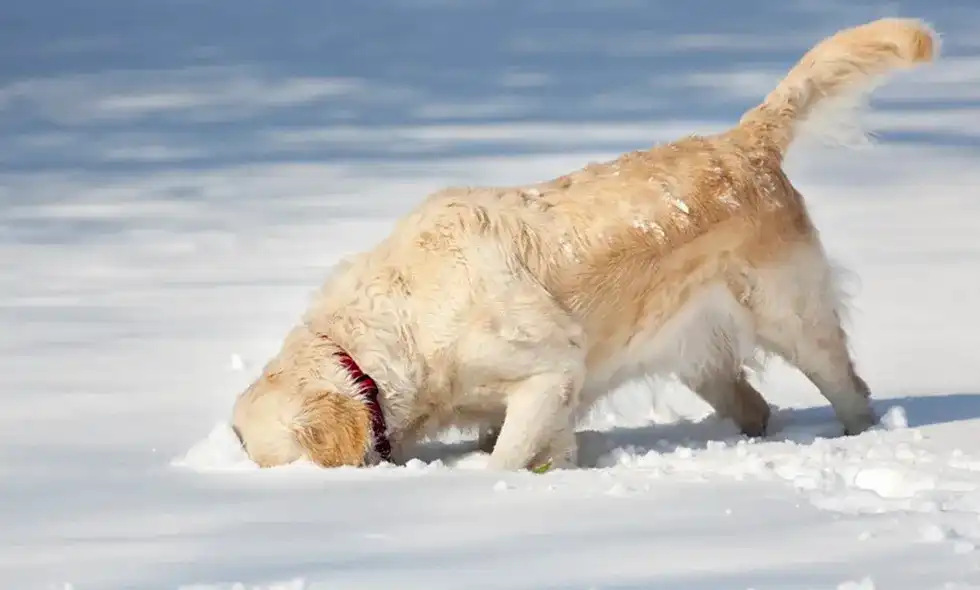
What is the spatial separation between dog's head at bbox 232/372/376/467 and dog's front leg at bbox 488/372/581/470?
0.36 m

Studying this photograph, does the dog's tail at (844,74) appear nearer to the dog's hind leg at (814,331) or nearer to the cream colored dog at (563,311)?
the cream colored dog at (563,311)

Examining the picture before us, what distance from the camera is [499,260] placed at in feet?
15.5

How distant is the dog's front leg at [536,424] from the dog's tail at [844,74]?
1.17 metres

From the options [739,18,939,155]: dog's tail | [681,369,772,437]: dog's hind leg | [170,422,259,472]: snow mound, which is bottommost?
[681,369,772,437]: dog's hind leg

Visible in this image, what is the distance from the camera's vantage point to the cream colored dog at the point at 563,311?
4.62 m

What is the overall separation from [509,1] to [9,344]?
1488cm

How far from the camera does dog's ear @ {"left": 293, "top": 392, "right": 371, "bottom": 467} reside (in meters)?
4.47

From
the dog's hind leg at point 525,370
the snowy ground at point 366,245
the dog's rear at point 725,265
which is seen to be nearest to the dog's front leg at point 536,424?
the dog's hind leg at point 525,370

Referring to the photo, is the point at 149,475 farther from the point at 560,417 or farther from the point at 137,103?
the point at 137,103

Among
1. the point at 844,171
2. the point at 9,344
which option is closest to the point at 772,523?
the point at 9,344

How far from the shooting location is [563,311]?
4770mm

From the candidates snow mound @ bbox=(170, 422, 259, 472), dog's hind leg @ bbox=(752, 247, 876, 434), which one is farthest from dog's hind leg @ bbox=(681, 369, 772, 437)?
snow mound @ bbox=(170, 422, 259, 472)

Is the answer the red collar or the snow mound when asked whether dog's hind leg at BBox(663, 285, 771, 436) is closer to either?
the red collar

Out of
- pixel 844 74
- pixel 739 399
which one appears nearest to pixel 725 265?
pixel 739 399
